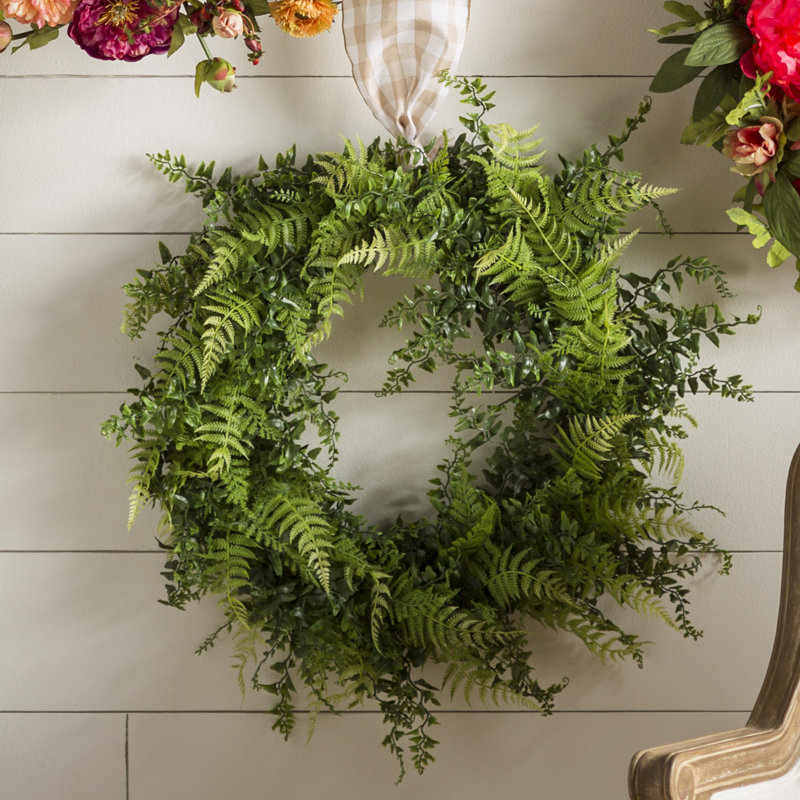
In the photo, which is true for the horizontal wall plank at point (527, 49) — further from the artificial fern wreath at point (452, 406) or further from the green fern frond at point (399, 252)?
the green fern frond at point (399, 252)

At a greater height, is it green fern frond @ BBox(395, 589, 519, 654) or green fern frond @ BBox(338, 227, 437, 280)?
green fern frond @ BBox(338, 227, 437, 280)

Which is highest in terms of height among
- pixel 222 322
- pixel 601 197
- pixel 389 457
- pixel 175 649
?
pixel 601 197

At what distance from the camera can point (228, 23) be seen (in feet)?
3.28

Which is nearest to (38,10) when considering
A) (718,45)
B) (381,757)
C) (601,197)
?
(601,197)

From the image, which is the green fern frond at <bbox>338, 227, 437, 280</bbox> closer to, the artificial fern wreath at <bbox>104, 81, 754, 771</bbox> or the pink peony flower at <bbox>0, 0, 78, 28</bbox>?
the artificial fern wreath at <bbox>104, 81, 754, 771</bbox>

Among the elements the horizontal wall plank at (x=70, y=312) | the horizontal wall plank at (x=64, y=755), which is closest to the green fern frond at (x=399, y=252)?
the horizontal wall plank at (x=70, y=312)

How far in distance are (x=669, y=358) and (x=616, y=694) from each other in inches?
23.0

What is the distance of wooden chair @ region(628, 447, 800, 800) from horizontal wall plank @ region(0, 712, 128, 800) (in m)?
0.94

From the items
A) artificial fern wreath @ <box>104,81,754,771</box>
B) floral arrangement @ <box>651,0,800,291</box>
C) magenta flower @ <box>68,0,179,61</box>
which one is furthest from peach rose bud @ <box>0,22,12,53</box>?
floral arrangement @ <box>651,0,800,291</box>

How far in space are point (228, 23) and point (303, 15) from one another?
102 millimetres

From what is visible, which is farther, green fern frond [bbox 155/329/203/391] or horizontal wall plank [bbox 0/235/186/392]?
horizontal wall plank [bbox 0/235/186/392]

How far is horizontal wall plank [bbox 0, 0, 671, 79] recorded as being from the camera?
46.3 inches

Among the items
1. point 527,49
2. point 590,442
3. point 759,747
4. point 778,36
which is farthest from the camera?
point 527,49

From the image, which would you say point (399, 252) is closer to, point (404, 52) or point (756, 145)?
point (404, 52)
